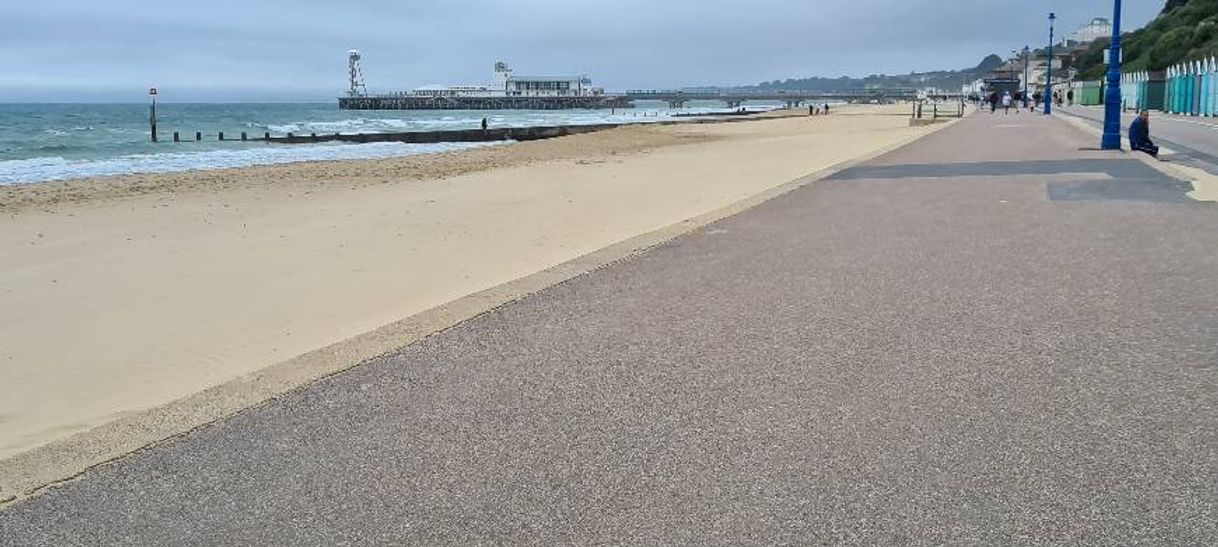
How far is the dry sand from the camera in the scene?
608 cm

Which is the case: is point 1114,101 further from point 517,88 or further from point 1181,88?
point 517,88

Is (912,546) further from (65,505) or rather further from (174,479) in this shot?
(65,505)

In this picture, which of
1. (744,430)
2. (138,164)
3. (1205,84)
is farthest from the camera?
(1205,84)

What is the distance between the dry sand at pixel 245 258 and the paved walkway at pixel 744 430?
59.2 inches

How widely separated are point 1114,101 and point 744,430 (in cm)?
2053

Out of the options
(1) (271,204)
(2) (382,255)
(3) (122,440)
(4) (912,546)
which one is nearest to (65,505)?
(3) (122,440)

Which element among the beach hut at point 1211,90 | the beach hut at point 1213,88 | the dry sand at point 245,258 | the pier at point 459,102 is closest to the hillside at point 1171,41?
the beach hut at point 1211,90

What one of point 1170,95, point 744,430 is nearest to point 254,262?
point 744,430

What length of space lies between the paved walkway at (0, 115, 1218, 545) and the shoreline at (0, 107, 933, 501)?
129 centimetres

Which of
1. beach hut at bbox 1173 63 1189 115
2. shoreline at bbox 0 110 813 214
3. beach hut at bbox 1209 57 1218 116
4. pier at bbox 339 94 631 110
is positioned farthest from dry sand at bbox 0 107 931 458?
pier at bbox 339 94 631 110

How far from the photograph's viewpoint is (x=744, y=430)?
399cm

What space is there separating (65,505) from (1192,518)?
12.0ft

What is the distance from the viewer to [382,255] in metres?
10.4

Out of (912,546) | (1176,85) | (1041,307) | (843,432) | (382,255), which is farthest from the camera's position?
(1176,85)
